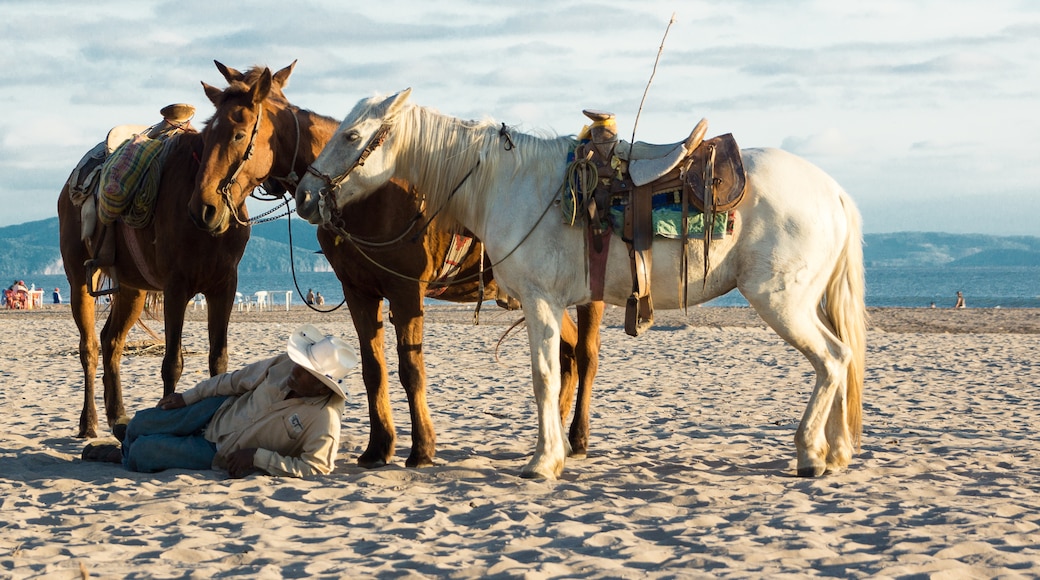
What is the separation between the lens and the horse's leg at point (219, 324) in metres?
7.20

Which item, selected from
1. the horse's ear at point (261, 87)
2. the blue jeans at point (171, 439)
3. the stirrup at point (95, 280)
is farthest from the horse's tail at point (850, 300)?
the stirrup at point (95, 280)

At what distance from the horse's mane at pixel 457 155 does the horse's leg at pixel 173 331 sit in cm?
193

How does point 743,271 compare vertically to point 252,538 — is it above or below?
above

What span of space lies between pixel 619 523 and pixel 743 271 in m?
1.70

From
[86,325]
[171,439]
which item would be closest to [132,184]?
[86,325]

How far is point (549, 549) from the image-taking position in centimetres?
446

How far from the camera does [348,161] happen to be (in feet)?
19.6

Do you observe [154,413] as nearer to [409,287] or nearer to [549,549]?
[409,287]

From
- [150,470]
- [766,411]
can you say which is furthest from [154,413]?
[766,411]

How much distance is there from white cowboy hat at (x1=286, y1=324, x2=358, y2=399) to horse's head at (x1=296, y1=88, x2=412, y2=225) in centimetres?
70

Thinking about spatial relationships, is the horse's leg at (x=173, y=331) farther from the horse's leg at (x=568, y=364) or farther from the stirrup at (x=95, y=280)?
the horse's leg at (x=568, y=364)

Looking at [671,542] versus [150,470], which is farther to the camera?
[150,470]

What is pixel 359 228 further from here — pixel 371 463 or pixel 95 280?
pixel 95 280

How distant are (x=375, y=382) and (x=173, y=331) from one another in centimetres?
149
